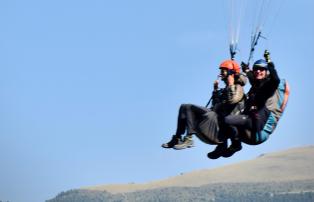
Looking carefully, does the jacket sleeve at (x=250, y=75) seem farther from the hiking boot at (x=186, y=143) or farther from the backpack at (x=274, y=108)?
the hiking boot at (x=186, y=143)

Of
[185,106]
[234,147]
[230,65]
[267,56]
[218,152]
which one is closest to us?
[267,56]

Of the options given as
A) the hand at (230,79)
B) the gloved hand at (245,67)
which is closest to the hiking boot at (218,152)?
the hand at (230,79)

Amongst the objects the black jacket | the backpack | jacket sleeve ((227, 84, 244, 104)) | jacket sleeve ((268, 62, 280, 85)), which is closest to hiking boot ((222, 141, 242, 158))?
the backpack

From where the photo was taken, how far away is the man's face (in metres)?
29.4

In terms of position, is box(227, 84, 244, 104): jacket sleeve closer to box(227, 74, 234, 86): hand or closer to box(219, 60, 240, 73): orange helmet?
box(227, 74, 234, 86): hand

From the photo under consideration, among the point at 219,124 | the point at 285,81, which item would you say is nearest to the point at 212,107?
the point at 219,124

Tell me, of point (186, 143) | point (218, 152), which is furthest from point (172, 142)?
point (218, 152)

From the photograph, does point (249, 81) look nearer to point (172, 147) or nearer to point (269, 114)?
point (269, 114)

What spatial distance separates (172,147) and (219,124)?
5.55 ft

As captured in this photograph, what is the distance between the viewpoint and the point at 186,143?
97.7ft

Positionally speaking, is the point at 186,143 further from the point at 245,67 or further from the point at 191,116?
the point at 245,67

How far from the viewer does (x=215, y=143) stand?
98.7 feet

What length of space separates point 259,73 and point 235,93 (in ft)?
3.27

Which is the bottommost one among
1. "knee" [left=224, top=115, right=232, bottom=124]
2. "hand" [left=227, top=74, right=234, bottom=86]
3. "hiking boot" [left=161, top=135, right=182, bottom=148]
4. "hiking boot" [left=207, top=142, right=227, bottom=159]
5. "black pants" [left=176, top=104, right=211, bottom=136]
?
"hiking boot" [left=207, top=142, right=227, bottom=159]
